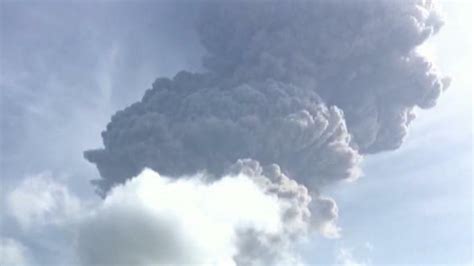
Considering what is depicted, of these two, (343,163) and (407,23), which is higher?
(407,23)

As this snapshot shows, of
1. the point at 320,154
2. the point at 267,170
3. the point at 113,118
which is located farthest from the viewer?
the point at 113,118

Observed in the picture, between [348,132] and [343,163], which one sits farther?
[348,132]

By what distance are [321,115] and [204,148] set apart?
10.1 meters

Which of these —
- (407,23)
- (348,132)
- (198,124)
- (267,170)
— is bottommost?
(267,170)

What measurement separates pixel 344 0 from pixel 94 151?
26.2 m

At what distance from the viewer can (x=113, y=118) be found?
2527 inches

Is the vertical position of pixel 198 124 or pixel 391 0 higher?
pixel 391 0

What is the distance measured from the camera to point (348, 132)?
212 feet

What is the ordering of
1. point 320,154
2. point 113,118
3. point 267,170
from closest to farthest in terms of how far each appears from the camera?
point 267,170
point 320,154
point 113,118

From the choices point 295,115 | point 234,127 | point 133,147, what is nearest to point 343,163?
point 295,115

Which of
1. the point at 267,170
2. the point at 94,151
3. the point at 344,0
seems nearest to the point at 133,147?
the point at 94,151

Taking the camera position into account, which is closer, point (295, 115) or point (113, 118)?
point (295, 115)

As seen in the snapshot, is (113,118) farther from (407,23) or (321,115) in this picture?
(407,23)

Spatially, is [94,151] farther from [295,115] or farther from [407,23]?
[407,23]
